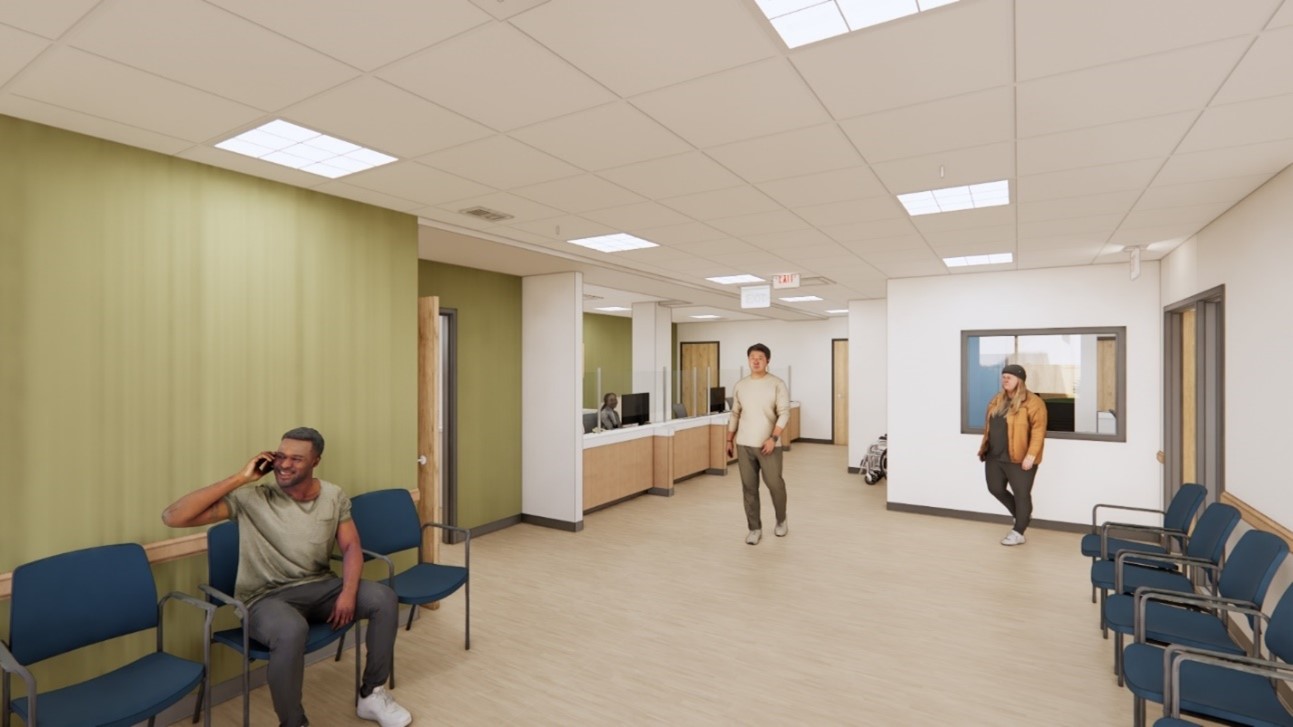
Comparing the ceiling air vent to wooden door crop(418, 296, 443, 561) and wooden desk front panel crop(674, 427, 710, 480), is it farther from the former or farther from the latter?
wooden desk front panel crop(674, 427, 710, 480)

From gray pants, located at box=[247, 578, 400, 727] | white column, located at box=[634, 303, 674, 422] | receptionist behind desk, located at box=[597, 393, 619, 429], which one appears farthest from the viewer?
white column, located at box=[634, 303, 674, 422]

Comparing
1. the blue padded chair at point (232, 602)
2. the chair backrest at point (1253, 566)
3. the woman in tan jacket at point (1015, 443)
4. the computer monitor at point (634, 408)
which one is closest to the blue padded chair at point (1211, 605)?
the chair backrest at point (1253, 566)

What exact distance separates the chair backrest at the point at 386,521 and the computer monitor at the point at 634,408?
408cm

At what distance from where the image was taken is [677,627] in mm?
4145

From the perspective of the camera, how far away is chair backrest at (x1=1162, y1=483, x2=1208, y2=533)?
3.96 metres

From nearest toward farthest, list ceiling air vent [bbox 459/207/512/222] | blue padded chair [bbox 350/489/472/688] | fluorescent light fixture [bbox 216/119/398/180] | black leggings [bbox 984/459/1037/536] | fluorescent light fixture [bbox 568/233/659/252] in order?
1. fluorescent light fixture [bbox 216/119/398/180]
2. blue padded chair [bbox 350/489/472/688]
3. ceiling air vent [bbox 459/207/512/222]
4. fluorescent light fixture [bbox 568/233/659/252]
5. black leggings [bbox 984/459/1037/536]

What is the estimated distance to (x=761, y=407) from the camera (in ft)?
19.7

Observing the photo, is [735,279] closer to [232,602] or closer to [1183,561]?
[1183,561]

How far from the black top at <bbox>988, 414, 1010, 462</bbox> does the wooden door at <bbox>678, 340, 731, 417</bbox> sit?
4396 millimetres

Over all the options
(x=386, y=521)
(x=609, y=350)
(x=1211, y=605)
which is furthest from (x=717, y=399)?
(x=1211, y=605)

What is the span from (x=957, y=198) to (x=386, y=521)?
4.11 meters

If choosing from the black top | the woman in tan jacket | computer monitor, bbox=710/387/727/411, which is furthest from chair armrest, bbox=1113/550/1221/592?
computer monitor, bbox=710/387/727/411

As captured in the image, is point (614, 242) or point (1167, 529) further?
point (614, 242)

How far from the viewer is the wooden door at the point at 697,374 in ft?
34.1
